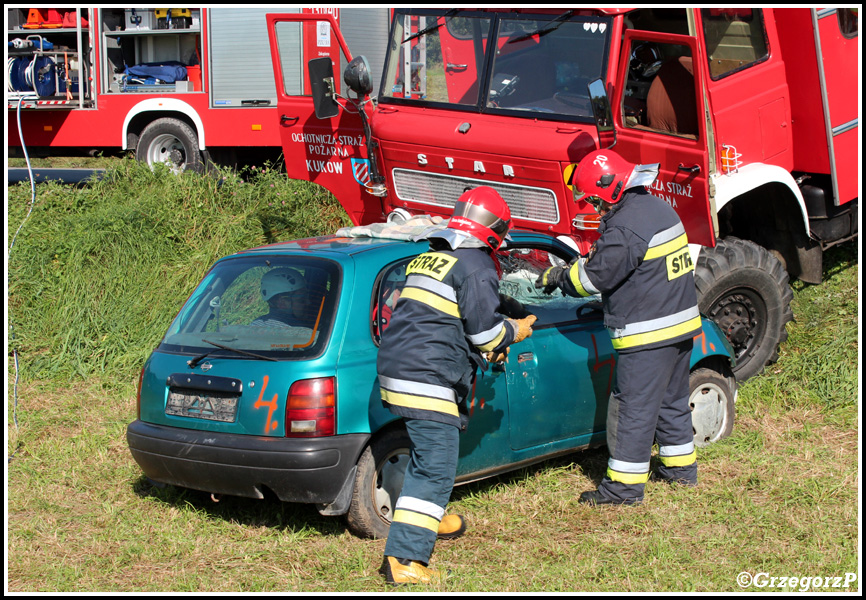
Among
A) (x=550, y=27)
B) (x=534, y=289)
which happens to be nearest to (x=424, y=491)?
(x=534, y=289)

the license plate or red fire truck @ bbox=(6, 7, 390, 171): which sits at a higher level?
red fire truck @ bbox=(6, 7, 390, 171)

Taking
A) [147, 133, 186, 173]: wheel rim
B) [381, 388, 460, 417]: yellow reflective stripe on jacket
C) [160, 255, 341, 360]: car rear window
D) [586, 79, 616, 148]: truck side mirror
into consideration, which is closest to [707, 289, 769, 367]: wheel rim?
[586, 79, 616, 148]: truck side mirror

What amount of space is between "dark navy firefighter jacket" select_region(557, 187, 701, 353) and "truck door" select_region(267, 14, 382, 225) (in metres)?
3.58

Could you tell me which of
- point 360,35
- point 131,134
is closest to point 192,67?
point 131,134

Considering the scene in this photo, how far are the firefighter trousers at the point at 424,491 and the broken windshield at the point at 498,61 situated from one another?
3323 millimetres

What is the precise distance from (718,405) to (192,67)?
8844 mm

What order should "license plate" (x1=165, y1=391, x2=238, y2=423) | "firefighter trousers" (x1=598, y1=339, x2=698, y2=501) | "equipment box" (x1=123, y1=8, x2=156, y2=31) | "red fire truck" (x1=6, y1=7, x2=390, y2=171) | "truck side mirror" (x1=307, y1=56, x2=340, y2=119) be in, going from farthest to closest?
"equipment box" (x1=123, y1=8, x2=156, y2=31), "red fire truck" (x1=6, y1=7, x2=390, y2=171), "truck side mirror" (x1=307, y1=56, x2=340, y2=119), "firefighter trousers" (x1=598, y1=339, x2=698, y2=501), "license plate" (x1=165, y1=391, x2=238, y2=423)

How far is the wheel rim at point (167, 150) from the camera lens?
38.8 feet

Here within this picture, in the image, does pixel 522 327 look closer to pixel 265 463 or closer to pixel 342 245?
pixel 342 245

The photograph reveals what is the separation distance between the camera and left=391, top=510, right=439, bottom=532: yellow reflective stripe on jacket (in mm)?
3803

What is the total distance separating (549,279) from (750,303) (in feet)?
9.09

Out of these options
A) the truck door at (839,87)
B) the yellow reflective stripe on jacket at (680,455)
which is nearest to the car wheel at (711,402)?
the yellow reflective stripe on jacket at (680,455)

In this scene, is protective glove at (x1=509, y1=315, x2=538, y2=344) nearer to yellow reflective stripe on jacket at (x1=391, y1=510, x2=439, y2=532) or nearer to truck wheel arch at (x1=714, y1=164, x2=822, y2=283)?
yellow reflective stripe on jacket at (x1=391, y1=510, x2=439, y2=532)

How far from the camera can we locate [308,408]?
3975mm
